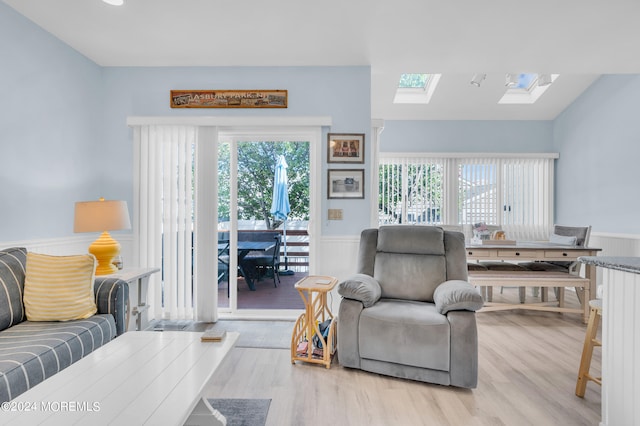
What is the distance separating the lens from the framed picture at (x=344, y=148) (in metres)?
3.69

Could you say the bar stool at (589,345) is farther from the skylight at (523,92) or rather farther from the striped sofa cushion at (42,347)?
the skylight at (523,92)

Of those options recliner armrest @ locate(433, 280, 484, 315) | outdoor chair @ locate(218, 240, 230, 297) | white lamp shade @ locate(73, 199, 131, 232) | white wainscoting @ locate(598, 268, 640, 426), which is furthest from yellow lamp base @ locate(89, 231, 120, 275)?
white wainscoting @ locate(598, 268, 640, 426)

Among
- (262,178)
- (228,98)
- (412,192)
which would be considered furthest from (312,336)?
(412,192)

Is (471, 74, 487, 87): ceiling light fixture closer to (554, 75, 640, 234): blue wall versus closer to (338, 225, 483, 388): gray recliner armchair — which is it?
(554, 75, 640, 234): blue wall

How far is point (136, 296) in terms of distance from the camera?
2.89 m

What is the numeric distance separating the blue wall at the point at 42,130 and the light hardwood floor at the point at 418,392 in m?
1.97

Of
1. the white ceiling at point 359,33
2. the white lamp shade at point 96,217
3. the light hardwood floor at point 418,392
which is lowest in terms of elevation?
the light hardwood floor at point 418,392

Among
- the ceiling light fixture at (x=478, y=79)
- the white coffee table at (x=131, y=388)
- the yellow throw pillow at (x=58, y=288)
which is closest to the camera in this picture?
the white coffee table at (x=131, y=388)

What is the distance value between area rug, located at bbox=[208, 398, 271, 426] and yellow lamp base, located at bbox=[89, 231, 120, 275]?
1.43 metres

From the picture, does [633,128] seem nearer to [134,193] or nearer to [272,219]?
[272,219]

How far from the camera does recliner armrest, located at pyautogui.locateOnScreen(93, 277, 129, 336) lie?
239 cm

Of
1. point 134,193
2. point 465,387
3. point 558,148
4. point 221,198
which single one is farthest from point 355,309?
point 558,148

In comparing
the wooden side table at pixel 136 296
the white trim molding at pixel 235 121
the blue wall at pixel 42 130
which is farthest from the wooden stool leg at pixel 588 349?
the blue wall at pixel 42 130

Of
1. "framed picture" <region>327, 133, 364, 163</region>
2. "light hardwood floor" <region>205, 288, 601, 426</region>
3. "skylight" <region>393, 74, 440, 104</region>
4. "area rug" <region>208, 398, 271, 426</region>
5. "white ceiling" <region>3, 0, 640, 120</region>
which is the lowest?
"light hardwood floor" <region>205, 288, 601, 426</region>
